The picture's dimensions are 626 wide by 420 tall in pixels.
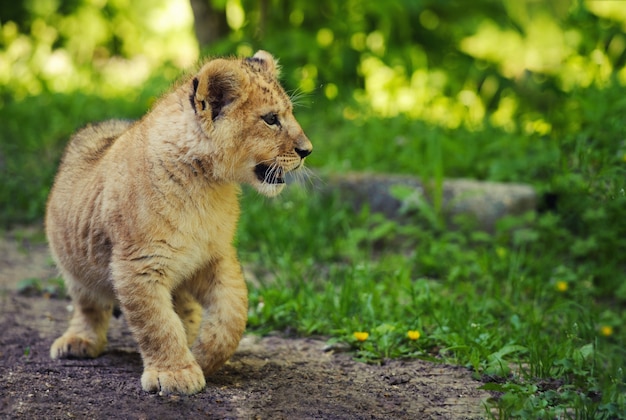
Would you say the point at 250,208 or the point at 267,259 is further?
the point at 250,208

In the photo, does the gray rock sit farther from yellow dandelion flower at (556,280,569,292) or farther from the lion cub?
the lion cub

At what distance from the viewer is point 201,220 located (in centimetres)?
366

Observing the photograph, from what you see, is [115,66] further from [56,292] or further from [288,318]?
[288,318]

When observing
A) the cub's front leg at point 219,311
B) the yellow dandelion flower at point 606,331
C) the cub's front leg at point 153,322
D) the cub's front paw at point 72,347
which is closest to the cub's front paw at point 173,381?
the cub's front leg at point 153,322

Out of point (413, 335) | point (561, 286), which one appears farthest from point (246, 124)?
point (561, 286)

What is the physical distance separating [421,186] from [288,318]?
6.76ft

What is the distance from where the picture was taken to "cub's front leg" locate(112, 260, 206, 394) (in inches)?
138

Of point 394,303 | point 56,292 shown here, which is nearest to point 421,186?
point 394,303

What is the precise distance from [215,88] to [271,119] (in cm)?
29

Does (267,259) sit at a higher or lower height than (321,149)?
lower

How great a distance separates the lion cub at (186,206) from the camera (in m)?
3.53

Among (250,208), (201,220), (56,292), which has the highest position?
(201,220)

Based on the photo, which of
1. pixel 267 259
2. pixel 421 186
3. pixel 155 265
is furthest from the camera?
pixel 421 186

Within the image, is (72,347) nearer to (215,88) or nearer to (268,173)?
(268,173)
